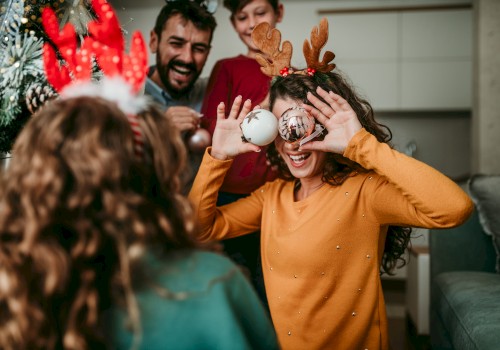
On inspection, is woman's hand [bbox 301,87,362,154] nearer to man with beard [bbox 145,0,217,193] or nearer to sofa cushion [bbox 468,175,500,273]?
man with beard [bbox 145,0,217,193]

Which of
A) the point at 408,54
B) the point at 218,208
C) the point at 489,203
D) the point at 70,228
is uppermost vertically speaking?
the point at 408,54

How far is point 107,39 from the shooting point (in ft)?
3.27

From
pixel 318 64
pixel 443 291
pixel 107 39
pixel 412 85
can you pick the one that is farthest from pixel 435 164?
pixel 107 39

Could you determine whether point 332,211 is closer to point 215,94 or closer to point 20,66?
point 215,94

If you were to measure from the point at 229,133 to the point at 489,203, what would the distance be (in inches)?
44.4

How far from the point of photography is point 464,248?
214 cm

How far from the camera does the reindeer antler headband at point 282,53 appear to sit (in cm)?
145

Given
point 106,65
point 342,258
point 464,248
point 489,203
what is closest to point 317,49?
point 342,258

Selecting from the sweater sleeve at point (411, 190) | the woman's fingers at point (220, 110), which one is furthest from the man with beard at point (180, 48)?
the sweater sleeve at point (411, 190)

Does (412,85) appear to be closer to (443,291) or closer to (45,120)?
(443,291)

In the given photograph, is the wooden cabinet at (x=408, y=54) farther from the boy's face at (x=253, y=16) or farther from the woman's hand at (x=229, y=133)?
the woman's hand at (x=229, y=133)

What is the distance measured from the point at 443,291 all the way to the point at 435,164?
7.77 feet

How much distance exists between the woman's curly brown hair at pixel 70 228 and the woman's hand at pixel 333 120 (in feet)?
2.21

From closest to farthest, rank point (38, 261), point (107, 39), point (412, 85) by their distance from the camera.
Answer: point (38, 261) → point (107, 39) → point (412, 85)
